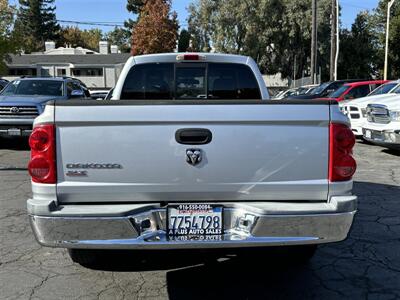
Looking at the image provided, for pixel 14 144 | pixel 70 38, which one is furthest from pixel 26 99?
pixel 70 38

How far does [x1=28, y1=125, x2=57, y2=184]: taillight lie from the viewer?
348 cm

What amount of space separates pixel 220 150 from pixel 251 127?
26 cm

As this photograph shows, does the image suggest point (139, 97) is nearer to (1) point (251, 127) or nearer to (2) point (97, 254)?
(2) point (97, 254)

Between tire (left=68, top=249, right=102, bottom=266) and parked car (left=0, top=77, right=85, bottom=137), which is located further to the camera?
parked car (left=0, top=77, right=85, bottom=137)

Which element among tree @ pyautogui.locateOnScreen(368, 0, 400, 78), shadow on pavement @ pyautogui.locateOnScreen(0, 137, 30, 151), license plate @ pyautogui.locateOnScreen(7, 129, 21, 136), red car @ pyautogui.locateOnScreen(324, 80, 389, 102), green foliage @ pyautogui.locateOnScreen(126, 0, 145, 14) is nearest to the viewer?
license plate @ pyautogui.locateOnScreen(7, 129, 21, 136)

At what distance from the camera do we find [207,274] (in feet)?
14.9

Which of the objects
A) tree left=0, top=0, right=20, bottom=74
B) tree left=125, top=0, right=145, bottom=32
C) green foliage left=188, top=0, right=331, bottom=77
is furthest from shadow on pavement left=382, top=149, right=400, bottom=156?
tree left=125, top=0, right=145, bottom=32

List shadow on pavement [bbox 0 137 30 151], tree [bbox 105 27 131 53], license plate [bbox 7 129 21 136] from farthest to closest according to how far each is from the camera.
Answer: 1. tree [bbox 105 27 131 53]
2. shadow on pavement [bbox 0 137 30 151]
3. license plate [bbox 7 129 21 136]

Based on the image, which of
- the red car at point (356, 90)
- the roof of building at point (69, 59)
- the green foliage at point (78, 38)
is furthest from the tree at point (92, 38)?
the red car at point (356, 90)

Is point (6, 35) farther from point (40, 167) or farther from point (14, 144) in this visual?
A: point (40, 167)

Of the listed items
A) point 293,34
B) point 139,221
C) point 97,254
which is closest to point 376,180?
point 97,254

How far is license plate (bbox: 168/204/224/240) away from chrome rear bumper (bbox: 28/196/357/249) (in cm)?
5

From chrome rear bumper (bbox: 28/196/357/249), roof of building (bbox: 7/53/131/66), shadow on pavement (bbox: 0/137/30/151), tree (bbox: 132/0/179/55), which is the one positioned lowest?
shadow on pavement (bbox: 0/137/30/151)

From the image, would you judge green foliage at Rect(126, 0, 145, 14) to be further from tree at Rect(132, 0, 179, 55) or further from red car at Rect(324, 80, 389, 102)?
red car at Rect(324, 80, 389, 102)
